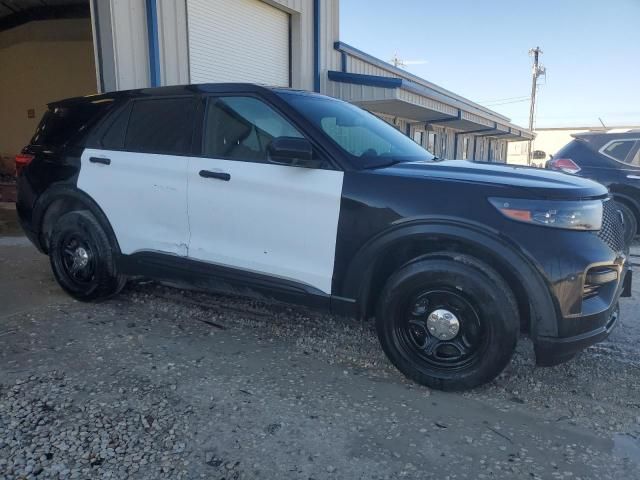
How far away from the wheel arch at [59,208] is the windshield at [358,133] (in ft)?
6.21

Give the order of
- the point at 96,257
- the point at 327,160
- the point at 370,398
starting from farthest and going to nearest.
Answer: the point at 96,257 → the point at 327,160 → the point at 370,398

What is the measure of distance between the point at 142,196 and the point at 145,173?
0.18 metres

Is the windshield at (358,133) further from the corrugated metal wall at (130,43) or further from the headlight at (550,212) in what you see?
the corrugated metal wall at (130,43)

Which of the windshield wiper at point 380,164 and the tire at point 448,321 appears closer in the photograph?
the tire at point 448,321

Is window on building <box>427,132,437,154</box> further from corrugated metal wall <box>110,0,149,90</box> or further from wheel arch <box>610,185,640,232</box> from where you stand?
corrugated metal wall <box>110,0,149,90</box>

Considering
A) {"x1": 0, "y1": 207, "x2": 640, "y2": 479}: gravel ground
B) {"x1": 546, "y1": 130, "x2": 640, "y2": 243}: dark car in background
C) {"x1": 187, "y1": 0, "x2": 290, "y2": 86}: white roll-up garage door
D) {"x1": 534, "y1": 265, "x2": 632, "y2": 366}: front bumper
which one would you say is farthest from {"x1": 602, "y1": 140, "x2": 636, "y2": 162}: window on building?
{"x1": 187, "y1": 0, "x2": 290, "y2": 86}: white roll-up garage door

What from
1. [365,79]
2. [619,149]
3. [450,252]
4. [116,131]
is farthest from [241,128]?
[365,79]

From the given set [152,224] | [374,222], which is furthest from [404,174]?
[152,224]

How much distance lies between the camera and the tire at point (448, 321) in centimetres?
280

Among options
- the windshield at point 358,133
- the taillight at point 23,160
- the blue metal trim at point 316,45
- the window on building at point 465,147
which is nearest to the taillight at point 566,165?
the windshield at point 358,133

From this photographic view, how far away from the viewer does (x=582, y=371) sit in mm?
3355

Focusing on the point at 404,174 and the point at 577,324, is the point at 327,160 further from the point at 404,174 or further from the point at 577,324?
the point at 577,324

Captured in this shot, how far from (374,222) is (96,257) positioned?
2.51 m

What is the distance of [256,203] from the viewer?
339cm
